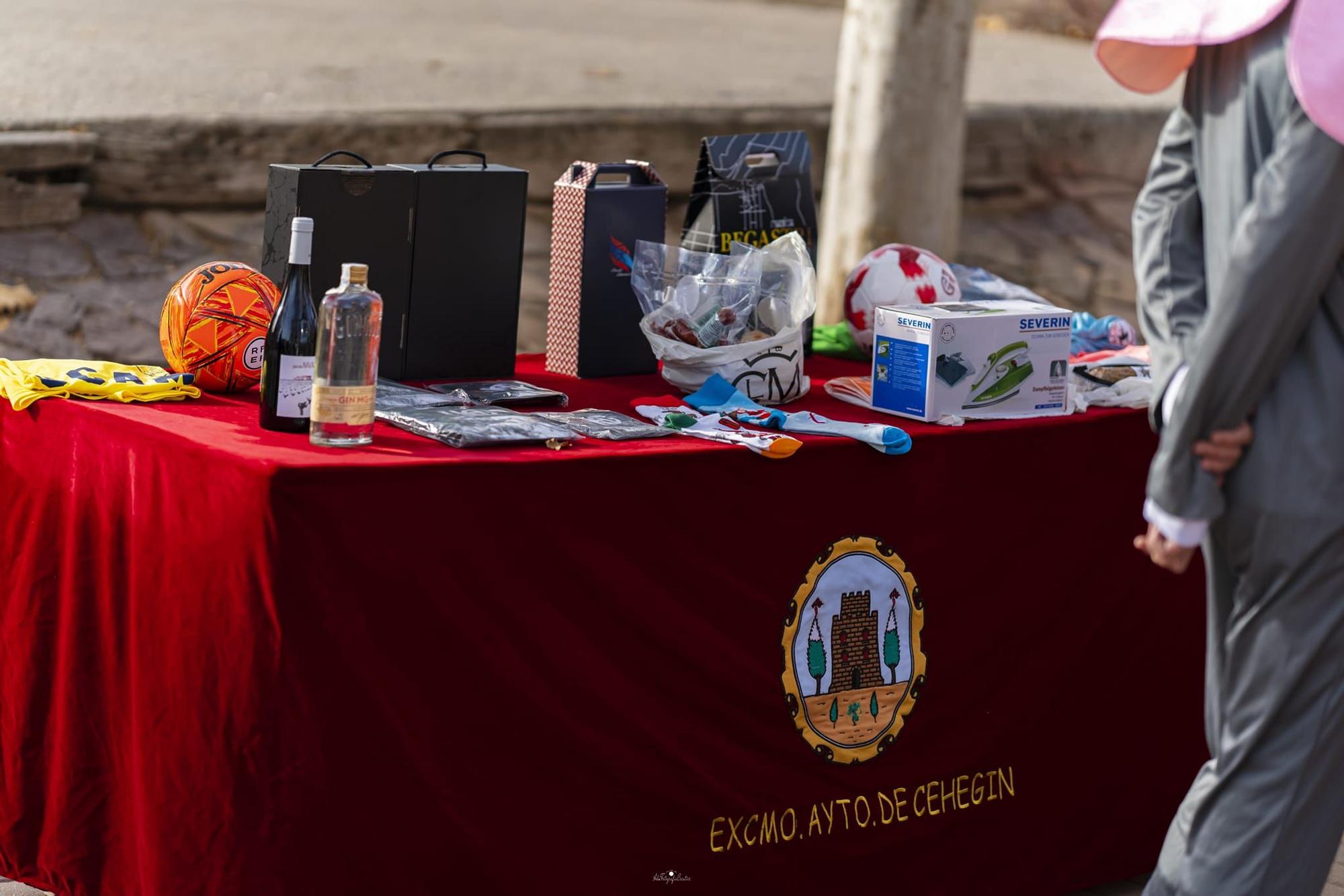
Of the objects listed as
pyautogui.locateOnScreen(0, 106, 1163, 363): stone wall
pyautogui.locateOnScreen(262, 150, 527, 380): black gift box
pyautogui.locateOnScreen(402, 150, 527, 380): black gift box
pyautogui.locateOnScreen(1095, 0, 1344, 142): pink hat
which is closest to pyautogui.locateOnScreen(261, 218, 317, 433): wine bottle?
pyautogui.locateOnScreen(262, 150, 527, 380): black gift box

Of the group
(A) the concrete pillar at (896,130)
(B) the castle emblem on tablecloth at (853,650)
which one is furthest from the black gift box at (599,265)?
(A) the concrete pillar at (896,130)

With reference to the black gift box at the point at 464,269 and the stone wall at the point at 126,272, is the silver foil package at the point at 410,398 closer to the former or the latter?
the black gift box at the point at 464,269

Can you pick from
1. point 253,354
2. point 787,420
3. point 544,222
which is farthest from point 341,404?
point 544,222

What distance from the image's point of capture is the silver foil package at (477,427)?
216cm

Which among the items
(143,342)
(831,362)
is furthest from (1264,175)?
(143,342)

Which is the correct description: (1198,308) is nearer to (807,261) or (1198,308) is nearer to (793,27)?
(807,261)

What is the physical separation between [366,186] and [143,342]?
408cm

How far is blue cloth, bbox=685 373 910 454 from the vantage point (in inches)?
93.8

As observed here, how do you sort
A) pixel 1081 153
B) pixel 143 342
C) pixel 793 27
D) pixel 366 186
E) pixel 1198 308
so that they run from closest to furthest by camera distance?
pixel 1198 308, pixel 366 186, pixel 143 342, pixel 1081 153, pixel 793 27

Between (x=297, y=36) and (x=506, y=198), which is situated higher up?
(x=297, y=36)

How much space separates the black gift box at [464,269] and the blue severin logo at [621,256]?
0.16 m

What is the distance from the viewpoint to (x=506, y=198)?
8.52 ft

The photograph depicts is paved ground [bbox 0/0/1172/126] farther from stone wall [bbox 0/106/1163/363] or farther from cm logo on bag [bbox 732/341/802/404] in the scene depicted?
cm logo on bag [bbox 732/341/802/404]

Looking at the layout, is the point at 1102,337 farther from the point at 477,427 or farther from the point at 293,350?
the point at 293,350
